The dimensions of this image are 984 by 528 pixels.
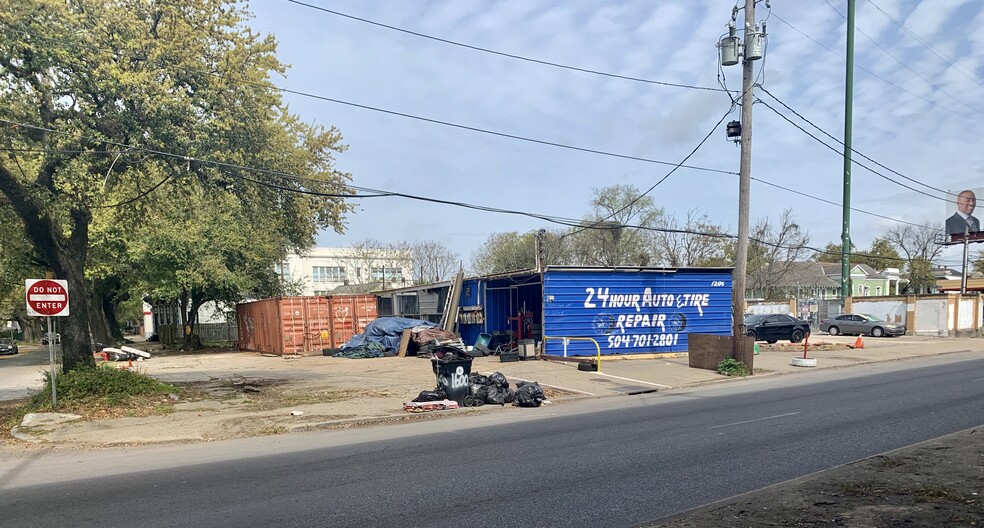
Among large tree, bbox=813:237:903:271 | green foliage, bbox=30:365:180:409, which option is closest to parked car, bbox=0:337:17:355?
green foliage, bbox=30:365:180:409

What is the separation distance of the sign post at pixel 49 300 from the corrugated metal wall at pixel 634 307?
13.5 metres

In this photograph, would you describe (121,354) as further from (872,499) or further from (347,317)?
(872,499)

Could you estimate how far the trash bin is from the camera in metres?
12.3

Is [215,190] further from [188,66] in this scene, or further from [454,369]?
[454,369]

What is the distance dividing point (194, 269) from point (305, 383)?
644 inches

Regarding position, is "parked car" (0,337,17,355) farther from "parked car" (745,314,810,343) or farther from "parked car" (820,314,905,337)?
"parked car" (820,314,905,337)

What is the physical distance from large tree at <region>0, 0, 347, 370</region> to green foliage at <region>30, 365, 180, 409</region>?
2.32ft

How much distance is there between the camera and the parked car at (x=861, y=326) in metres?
34.4

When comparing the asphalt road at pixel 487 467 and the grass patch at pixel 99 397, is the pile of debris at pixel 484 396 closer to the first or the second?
the asphalt road at pixel 487 467

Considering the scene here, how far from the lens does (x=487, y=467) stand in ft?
23.3

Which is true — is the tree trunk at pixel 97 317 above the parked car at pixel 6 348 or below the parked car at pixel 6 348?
above

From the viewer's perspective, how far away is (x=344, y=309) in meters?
28.5

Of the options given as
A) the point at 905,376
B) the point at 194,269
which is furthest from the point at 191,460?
the point at 194,269

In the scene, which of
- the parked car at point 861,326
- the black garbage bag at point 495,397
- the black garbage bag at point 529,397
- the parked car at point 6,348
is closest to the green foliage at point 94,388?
the black garbage bag at point 495,397
